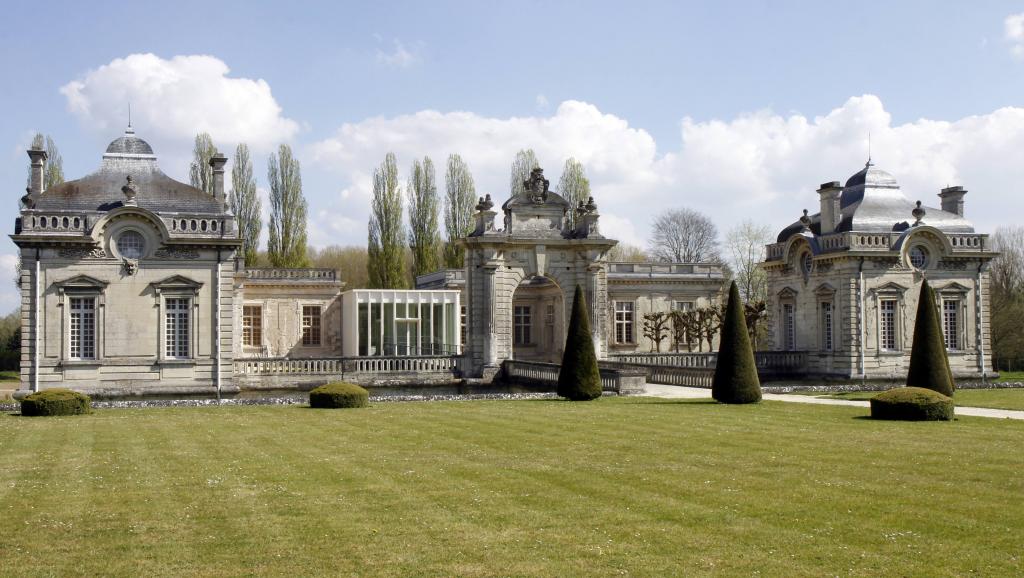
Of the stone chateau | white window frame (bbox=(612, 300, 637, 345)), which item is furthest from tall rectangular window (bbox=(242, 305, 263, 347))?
white window frame (bbox=(612, 300, 637, 345))

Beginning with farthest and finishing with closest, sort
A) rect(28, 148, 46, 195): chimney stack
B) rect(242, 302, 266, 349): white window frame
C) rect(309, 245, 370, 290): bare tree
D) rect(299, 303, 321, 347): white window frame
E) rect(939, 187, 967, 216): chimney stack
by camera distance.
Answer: rect(309, 245, 370, 290): bare tree
rect(299, 303, 321, 347): white window frame
rect(242, 302, 266, 349): white window frame
rect(939, 187, 967, 216): chimney stack
rect(28, 148, 46, 195): chimney stack

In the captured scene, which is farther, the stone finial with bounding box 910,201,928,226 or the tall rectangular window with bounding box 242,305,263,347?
the tall rectangular window with bounding box 242,305,263,347

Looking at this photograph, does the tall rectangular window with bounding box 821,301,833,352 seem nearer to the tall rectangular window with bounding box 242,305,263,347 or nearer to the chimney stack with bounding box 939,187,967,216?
the chimney stack with bounding box 939,187,967,216

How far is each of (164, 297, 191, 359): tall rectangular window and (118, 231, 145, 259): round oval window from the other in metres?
1.76

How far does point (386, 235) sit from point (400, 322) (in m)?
6.67

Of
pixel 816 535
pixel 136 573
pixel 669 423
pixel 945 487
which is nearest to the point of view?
pixel 136 573

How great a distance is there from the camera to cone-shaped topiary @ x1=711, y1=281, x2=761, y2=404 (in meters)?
23.2

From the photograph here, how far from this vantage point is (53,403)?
21.9 m

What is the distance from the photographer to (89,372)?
2992 centimetres

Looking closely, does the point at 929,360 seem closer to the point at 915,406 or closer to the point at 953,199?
the point at 915,406

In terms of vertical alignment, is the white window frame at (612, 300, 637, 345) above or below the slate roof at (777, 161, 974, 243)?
below

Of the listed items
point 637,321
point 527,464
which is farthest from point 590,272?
point 527,464

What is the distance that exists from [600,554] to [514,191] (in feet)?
155

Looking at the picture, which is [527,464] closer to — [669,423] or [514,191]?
[669,423]
